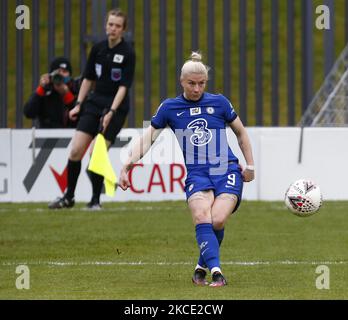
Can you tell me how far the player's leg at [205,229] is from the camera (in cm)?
866

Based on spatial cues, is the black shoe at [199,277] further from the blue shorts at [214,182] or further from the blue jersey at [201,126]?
the blue jersey at [201,126]

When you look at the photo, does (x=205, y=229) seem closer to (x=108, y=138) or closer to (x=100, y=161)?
(x=100, y=161)

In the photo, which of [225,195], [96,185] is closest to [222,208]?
[225,195]

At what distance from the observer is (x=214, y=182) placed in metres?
8.98

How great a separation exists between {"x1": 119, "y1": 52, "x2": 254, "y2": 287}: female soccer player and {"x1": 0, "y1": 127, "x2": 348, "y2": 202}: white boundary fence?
571 centimetres

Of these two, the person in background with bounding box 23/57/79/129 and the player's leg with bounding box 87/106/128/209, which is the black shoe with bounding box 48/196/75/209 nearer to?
the player's leg with bounding box 87/106/128/209

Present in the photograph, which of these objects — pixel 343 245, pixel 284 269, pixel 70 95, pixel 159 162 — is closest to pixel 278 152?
pixel 159 162

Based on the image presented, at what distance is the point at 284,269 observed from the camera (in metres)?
9.59

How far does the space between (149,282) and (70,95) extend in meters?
6.56

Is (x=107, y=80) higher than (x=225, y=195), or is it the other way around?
(x=107, y=80)

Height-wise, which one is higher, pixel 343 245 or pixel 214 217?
pixel 214 217

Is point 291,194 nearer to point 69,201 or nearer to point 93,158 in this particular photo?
point 93,158

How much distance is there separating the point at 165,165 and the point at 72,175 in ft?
4.39
